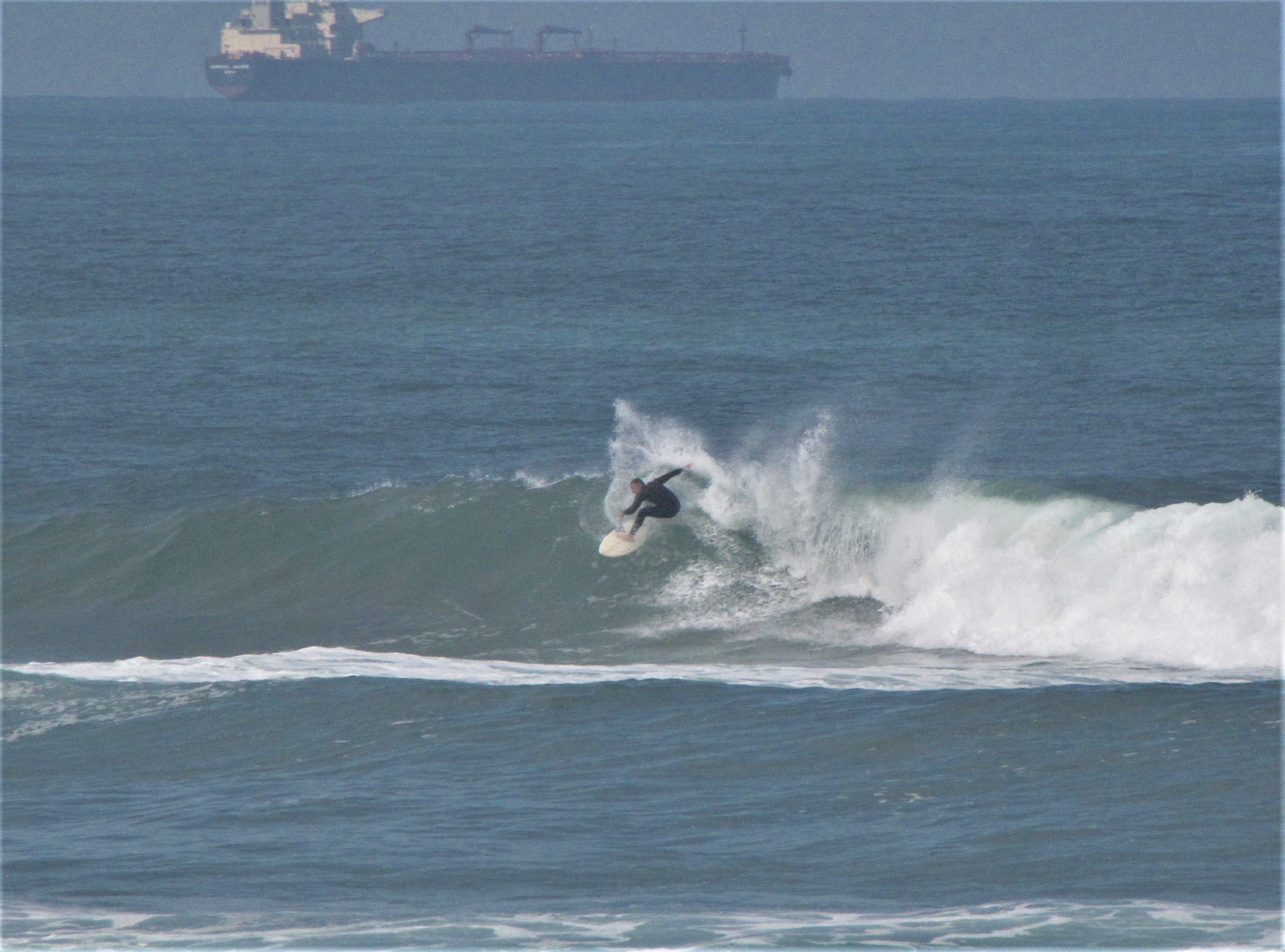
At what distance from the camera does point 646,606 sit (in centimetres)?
2077

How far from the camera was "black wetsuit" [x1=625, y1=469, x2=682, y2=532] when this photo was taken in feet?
66.1

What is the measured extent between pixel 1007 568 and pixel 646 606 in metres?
4.86

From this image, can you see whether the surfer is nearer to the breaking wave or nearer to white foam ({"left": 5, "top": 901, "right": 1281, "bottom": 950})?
the breaking wave

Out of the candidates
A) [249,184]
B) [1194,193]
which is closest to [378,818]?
[1194,193]

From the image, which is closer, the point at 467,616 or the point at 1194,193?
the point at 467,616

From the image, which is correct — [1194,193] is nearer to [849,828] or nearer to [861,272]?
[861,272]

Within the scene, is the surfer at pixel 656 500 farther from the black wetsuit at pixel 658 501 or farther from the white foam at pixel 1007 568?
the white foam at pixel 1007 568

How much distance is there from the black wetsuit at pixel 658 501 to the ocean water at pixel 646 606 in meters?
Answer: 1.04

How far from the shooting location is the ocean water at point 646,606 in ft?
38.2

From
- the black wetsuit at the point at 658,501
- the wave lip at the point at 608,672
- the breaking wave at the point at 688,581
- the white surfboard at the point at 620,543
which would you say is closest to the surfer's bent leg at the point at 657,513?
the black wetsuit at the point at 658,501

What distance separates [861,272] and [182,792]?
38111 mm

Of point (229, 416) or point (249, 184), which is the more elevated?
point (249, 184)

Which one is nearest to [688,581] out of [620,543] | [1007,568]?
[620,543]

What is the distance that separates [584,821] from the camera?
42.3 feet
